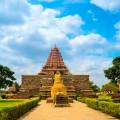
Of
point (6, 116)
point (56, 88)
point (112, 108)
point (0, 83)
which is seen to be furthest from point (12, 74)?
point (6, 116)

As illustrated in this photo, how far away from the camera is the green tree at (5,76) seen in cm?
6253

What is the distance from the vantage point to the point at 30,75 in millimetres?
81625

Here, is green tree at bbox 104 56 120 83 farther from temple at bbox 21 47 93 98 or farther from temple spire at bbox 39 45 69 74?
temple spire at bbox 39 45 69 74

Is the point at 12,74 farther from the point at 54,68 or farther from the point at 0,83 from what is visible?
the point at 54,68

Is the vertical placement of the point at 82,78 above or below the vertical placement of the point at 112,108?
above

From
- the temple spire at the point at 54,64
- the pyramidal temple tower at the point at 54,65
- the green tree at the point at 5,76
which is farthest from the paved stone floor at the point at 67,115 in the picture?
the temple spire at the point at 54,64

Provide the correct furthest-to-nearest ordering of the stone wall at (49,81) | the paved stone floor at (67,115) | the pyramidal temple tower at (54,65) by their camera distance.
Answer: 1. the pyramidal temple tower at (54,65)
2. the stone wall at (49,81)
3. the paved stone floor at (67,115)

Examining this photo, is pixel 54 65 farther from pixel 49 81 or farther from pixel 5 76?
pixel 5 76

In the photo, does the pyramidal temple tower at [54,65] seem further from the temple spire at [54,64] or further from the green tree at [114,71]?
the green tree at [114,71]

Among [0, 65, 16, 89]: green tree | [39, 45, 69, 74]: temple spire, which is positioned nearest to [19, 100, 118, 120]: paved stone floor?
[0, 65, 16, 89]: green tree

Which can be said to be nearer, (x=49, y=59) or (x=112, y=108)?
(x=112, y=108)

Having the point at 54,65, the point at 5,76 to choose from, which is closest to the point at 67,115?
the point at 5,76

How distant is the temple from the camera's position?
74.2 metres

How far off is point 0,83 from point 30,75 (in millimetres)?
19403
